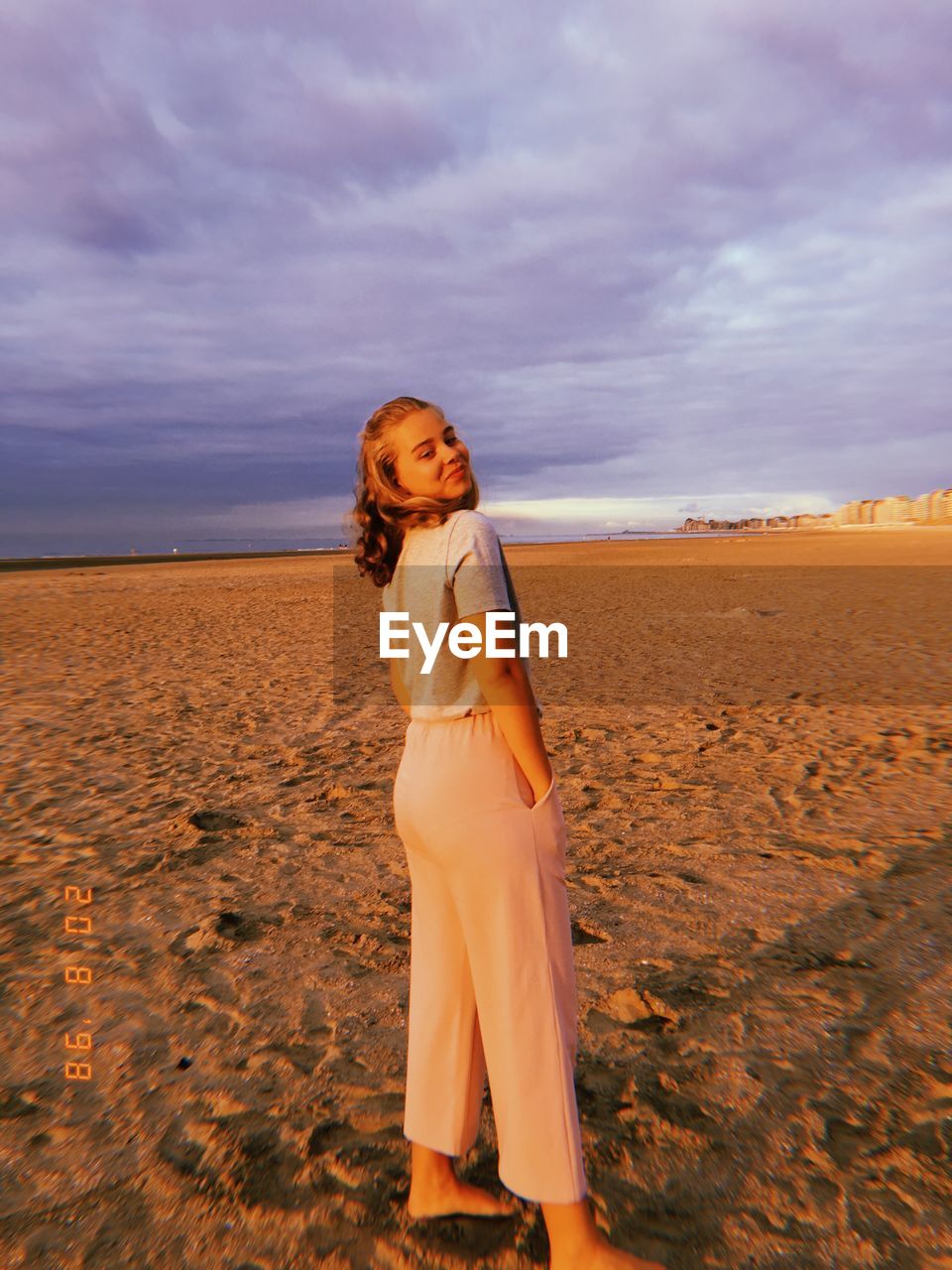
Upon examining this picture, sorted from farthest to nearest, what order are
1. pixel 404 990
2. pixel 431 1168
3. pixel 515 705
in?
pixel 404 990
pixel 431 1168
pixel 515 705

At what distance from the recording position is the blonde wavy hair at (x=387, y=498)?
1.73 m

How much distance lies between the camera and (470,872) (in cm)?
166

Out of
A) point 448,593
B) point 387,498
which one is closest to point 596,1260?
point 448,593

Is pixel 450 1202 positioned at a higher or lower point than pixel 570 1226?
lower

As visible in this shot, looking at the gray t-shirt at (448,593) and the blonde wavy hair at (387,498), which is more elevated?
the blonde wavy hair at (387,498)

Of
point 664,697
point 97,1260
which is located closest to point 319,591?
point 664,697

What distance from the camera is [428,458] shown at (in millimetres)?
1711

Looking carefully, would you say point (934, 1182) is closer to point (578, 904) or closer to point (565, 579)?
point (578, 904)

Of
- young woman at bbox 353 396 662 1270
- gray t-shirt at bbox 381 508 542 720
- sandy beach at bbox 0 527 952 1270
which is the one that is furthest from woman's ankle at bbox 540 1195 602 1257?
gray t-shirt at bbox 381 508 542 720

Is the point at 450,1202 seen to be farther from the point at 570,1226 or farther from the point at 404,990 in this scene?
the point at 404,990

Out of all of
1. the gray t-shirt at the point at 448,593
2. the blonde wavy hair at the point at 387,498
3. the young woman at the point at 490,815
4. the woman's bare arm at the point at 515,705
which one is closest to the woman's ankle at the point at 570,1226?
the young woman at the point at 490,815

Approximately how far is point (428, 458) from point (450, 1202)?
1937mm

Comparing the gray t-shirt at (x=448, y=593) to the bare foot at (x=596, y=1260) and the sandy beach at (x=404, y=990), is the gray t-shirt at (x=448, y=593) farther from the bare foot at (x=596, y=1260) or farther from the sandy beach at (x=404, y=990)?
the sandy beach at (x=404, y=990)

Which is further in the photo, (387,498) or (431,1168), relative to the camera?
(431,1168)
